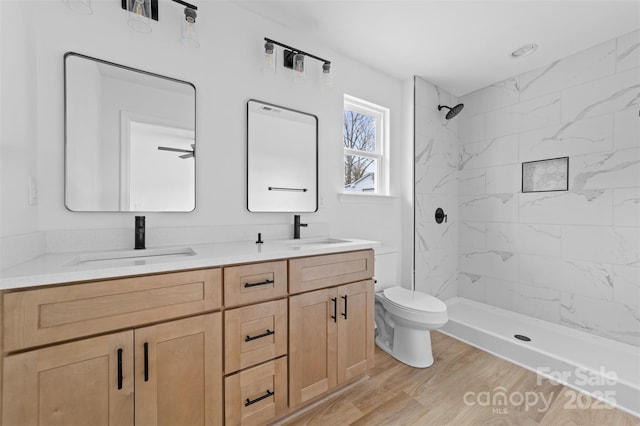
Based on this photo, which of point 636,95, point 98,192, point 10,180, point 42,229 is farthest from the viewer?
point 636,95

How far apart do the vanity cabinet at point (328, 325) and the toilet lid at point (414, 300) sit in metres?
0.41

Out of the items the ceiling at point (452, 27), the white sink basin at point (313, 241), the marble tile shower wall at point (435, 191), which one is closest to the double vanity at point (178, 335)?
the white sink basin at point (313, 241)

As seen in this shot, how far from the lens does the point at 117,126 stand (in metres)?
1.42

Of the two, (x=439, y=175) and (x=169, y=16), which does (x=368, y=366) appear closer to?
(x=439, y=175)

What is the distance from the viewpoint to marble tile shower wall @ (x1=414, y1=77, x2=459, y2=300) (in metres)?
2.81

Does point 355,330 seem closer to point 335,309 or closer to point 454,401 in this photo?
point 335,309

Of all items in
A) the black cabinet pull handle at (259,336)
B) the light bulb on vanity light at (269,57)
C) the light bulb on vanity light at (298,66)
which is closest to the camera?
the black cabinet pull handle at (259,336)

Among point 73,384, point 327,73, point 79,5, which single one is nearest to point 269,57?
point 327,73

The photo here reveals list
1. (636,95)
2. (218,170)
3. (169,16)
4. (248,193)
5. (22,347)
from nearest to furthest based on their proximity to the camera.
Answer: (22,347)
(169,16)
(218,170)
(248,193)
(636,95)

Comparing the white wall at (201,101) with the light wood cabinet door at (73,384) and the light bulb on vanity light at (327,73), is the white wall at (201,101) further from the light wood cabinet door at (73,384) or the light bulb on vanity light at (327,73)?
the light wood cabinet door at (73,384)

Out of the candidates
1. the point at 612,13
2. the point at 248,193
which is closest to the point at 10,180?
the point at 248,193

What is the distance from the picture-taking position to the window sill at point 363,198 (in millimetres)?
2342

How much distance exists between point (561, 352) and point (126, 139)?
3.30 metres

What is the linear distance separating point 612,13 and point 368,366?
9.89 ft
